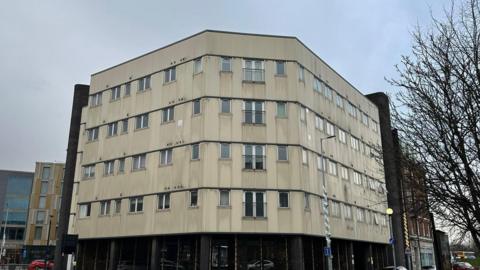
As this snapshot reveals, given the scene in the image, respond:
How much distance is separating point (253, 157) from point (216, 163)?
8.91ft

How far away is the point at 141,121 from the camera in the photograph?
3728 cm

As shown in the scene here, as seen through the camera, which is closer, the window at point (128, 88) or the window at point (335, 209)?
the window at point (335, 209)

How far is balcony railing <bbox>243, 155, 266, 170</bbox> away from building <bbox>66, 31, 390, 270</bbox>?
76 millimetres

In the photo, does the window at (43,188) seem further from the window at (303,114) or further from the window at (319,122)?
the window at (303,114)

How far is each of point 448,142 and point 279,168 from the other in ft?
75.5

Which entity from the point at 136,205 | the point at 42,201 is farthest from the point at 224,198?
the point at 42,201

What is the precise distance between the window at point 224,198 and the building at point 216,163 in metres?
0.16

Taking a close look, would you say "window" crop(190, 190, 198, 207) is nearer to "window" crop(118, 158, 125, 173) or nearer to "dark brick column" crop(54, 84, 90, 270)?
"window" crop(118, 158, 125, 173)

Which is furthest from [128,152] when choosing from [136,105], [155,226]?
[155,226]

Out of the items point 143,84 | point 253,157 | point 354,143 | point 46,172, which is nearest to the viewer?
point 253,157

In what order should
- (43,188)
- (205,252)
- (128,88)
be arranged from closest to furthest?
(205,252) < (128,88) < (43,188)

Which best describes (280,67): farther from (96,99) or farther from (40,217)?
(40,217)

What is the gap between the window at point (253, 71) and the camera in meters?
34.1

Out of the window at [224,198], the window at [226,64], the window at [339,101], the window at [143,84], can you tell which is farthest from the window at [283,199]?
the window at [143,84]
